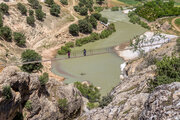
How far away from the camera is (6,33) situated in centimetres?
3888

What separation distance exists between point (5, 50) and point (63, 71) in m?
11.4

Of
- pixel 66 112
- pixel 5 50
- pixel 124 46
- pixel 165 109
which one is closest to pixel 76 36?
pixel 124 46

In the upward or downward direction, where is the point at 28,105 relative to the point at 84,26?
downward

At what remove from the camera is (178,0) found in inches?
3568

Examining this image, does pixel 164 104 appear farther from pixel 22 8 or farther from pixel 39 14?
pixel 22 8

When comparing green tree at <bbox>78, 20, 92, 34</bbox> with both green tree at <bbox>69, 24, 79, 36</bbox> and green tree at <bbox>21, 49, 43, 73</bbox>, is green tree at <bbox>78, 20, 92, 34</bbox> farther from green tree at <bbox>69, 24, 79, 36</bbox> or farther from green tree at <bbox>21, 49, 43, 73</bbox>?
green tree at <bbox>21, 49, 43, 73</bbox>

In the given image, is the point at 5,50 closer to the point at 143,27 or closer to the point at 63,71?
the point at 63,71

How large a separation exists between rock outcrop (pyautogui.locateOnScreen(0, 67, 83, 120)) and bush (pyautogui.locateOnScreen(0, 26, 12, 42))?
20956 mm

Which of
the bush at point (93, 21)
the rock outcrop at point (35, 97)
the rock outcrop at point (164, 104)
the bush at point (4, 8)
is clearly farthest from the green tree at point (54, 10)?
the rock outcrop at point (164, 104)

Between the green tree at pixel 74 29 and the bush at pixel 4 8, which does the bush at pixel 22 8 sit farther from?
the green tree at pixel 74 29

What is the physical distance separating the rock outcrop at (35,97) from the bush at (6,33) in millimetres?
20956

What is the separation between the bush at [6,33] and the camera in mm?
38675

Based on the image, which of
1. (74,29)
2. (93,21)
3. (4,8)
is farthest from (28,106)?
(93,21)

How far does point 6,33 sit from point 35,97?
932 inches
